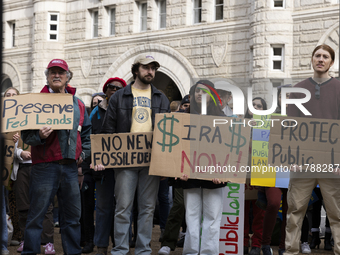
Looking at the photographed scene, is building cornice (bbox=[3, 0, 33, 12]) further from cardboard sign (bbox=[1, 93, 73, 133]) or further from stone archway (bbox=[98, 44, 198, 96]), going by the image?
cardboard sign (bbox=[1, 93, 73, 133])

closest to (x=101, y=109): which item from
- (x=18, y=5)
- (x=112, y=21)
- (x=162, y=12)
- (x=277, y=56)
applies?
(x=277, y=56)

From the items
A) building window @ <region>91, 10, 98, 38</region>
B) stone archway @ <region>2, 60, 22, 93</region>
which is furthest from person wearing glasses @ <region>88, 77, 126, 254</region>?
stone archway @ <region>2, 60, 22, 93</region>

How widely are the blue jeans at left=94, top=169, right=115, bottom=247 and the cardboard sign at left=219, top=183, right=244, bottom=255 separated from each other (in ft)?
4.21

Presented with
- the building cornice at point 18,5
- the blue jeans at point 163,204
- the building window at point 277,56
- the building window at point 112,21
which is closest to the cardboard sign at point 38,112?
the blue jeans at point 163,204

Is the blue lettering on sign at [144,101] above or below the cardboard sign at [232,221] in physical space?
above

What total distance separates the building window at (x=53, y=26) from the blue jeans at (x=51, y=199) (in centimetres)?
1759

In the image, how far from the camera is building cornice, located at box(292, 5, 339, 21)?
15441 millimetres

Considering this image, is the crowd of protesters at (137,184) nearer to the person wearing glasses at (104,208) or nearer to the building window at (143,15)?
the person wearing glasses at (104,208)

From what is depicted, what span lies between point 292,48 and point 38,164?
12.8 metres

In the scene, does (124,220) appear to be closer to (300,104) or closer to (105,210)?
(105,210)

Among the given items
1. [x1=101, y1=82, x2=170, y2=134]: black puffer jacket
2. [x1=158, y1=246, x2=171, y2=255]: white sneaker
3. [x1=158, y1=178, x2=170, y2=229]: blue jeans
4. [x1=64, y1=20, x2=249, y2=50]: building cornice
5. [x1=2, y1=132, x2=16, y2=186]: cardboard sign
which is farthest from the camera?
[x1=64, y1=20, x2=249, y2=50]: building cornice

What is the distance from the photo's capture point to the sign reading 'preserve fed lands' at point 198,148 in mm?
5125

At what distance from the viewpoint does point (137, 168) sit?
17.5ft

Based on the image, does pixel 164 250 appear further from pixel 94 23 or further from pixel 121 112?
pixel 94 23
